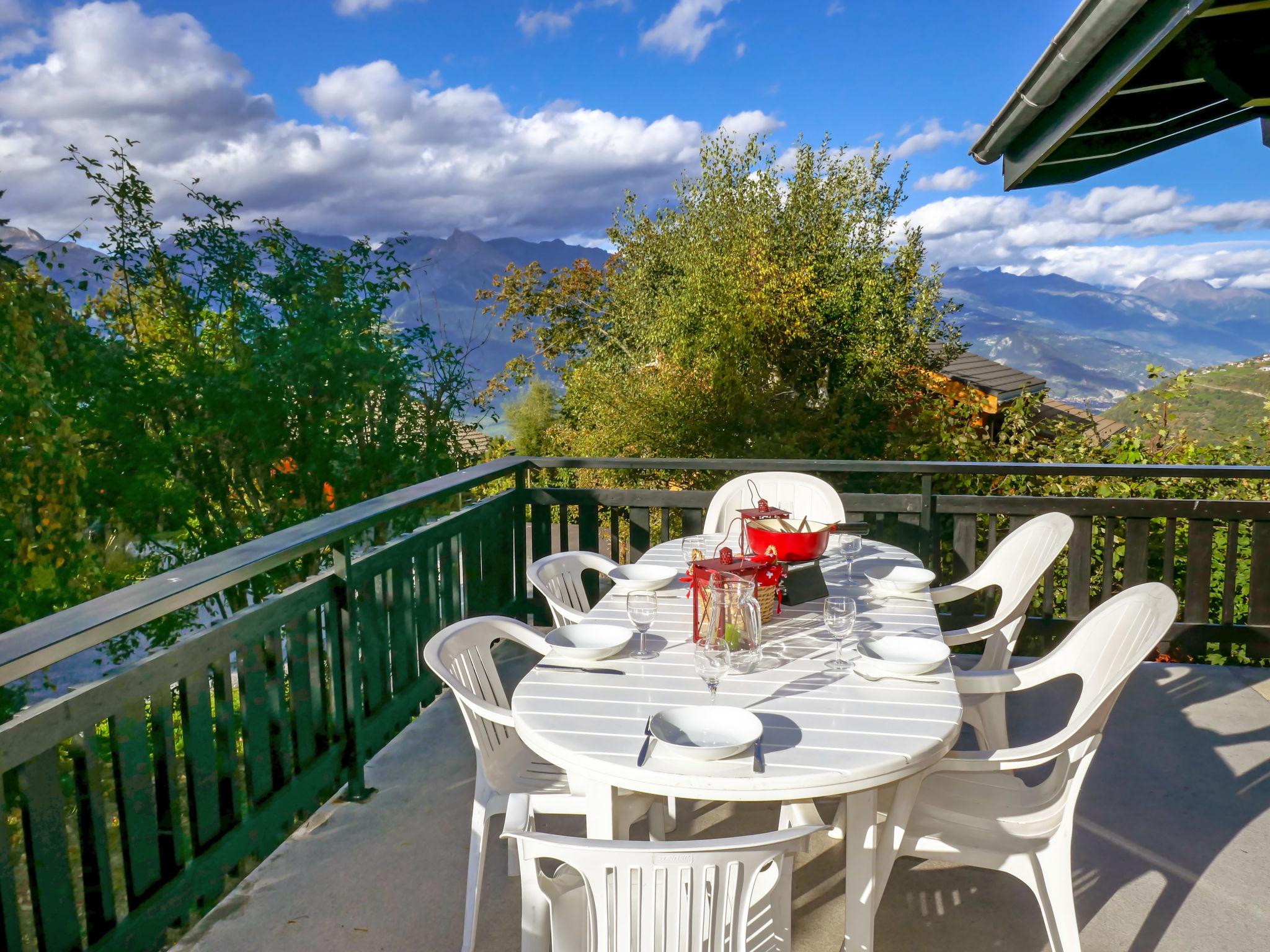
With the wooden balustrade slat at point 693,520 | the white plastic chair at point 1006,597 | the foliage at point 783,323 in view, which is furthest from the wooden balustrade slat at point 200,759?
the foliage at point 783,323

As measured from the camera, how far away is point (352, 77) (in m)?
26.2

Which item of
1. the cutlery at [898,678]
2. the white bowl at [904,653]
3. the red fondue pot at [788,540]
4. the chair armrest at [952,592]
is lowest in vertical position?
the chair armrest at [952,592]

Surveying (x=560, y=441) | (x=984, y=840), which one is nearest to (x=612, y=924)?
Answer: (x=984, y=840)

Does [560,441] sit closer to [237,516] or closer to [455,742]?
[237,516]

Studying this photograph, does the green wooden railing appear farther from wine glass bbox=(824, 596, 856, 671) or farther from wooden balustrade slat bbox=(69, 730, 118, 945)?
wine glass bbox=(824, 596, 856, 671)

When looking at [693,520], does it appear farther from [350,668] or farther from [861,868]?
[861,868]

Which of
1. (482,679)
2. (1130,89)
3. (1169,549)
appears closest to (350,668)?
(482,679)

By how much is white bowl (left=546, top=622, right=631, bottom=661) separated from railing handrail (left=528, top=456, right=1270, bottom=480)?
1.72m

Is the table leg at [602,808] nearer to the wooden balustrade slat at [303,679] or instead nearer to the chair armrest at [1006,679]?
the chair armrest at [1006,679]

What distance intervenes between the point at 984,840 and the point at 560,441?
13380 millimetres

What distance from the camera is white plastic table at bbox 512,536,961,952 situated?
51.3 inches

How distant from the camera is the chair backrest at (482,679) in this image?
1.73 meters

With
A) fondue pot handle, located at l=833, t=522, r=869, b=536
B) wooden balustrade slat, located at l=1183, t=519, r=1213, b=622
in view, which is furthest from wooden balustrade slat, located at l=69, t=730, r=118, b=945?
wooden balustrade slat, located at l=1183, t=519, r=1213, b=622

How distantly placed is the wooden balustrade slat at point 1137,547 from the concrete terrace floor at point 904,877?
0.98m
